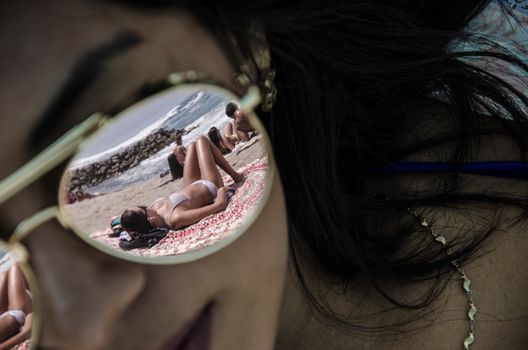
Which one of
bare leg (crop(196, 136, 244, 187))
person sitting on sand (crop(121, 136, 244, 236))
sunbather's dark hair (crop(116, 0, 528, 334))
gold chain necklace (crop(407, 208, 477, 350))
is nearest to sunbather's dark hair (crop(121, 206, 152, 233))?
person sitting on sand (crop(121, 136, 244, 236))

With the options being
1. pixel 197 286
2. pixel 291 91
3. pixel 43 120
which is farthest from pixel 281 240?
pixel 43 120

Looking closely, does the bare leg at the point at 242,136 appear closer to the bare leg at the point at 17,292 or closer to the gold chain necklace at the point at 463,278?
the bare leg at the point at 17,292

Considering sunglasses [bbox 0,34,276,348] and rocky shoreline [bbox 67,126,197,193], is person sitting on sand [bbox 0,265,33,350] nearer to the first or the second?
sunglasses [bbox 0,34,276,348]

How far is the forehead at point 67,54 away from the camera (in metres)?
0.85

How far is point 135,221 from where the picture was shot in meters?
0.96

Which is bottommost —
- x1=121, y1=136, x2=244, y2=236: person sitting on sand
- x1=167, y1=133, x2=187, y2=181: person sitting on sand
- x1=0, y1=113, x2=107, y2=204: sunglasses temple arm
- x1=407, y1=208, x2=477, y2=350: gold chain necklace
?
x1=407, y1=208, x2=477, y2=350: gold chain necklace

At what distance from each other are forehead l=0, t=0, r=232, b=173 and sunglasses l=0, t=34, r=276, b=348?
0.10 feet

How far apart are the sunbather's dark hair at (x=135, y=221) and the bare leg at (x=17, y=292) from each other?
213 mm

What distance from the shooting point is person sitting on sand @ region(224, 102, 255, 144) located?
1.00m

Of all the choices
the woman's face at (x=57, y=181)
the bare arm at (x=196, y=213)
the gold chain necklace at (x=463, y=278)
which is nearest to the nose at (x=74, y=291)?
the woman's face at (x=57, y=181)

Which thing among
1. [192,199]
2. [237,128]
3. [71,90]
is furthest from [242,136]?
[71,90]

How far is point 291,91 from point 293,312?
48 centimetres

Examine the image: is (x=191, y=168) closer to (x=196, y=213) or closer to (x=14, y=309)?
(x=196, y=213)

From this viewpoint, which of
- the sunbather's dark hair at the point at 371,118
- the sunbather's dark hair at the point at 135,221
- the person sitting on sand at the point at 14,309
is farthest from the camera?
the sunbather's dark hair at the point at 371,118
